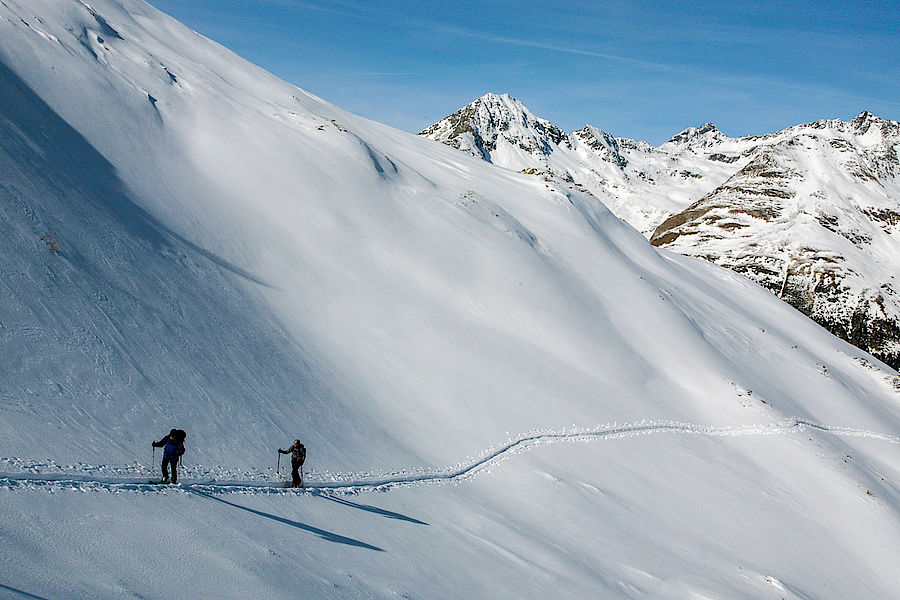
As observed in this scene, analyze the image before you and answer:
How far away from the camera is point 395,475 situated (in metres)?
20.6

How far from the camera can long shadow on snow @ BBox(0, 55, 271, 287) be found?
24980 mm

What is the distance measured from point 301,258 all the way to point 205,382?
14.2 m

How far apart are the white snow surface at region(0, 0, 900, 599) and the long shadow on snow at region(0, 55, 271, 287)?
0.19m

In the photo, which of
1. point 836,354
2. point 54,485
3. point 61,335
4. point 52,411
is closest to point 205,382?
point 61,335

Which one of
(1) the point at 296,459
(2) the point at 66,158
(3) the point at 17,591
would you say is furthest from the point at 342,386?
(3) the point at 17,591

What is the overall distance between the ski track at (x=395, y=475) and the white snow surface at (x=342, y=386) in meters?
0.11

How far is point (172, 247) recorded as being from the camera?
27.2 m

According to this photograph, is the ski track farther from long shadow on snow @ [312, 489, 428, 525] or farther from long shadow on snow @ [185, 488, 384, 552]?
long shadow on snow @ [185, 488, 384, 552]

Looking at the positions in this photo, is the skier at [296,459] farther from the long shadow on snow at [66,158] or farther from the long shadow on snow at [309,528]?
the long shadow on snow at [66,158]

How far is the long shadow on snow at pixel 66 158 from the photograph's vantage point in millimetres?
24980

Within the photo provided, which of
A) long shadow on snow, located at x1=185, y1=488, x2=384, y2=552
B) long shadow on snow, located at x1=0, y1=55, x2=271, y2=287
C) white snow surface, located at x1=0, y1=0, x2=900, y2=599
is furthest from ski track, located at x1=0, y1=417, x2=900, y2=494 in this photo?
long shadow on snow, located at x1=0, y1=55, x2=271, y2=287

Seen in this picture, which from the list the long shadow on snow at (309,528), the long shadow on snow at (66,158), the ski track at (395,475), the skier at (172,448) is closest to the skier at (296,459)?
the ski track at (395,475)

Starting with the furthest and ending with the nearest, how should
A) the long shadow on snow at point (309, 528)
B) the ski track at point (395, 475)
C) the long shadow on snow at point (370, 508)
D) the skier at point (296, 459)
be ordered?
1. the long shadow on snow at point (370, 508)
2. the skier at point (296, 459)
3. the long shadow on snow at point (309, 528)
4. the ski track at point (395, 475)

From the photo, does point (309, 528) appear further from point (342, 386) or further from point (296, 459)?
point (342, 386)
